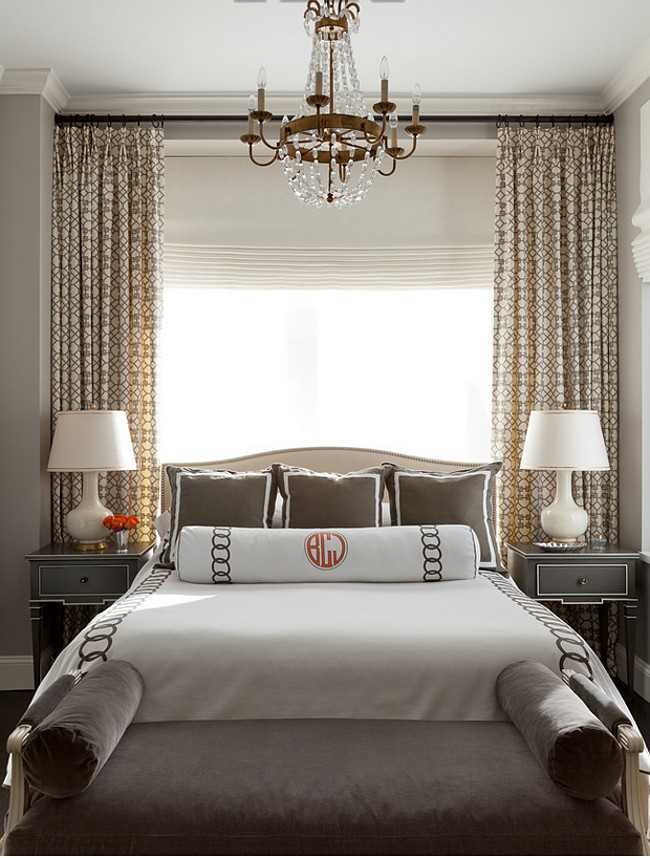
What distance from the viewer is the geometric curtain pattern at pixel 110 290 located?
3.97m

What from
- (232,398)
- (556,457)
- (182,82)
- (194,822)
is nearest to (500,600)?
(556,457)

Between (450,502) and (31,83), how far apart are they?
296cm

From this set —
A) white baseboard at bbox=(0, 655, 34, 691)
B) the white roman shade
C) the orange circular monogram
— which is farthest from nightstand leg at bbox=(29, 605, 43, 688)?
the white roman shade

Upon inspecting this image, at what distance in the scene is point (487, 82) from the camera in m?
3.84

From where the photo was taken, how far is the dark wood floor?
10.1ft

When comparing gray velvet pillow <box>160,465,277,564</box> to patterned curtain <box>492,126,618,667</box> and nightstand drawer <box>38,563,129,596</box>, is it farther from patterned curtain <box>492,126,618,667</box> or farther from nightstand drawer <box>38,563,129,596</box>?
patterned curtain <box>492,126,618,667</box>

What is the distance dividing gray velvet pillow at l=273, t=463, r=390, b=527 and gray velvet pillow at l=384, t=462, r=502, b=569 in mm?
116

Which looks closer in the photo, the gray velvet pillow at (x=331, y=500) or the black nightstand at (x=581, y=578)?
the gray velvet pillow at (x=331, y=500)

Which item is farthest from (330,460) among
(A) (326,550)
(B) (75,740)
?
(B) (75,740)

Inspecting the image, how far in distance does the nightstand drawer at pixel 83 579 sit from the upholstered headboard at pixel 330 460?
0.67m

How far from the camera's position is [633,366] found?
12.5ft

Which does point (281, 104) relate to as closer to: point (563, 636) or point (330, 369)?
point (330, 369)

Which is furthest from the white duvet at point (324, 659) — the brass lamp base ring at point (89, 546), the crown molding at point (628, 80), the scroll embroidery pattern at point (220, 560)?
the crown molding at point (628, 80)

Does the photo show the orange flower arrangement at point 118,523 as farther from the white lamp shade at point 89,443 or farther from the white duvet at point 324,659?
the white duvet at point 324,659
